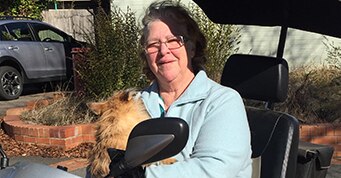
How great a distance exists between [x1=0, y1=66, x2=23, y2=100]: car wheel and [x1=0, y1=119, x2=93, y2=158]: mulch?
3520mm

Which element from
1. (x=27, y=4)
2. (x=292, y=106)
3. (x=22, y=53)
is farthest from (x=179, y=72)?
(x=27, y=4)

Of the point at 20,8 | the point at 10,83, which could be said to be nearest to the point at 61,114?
the point at 10,83

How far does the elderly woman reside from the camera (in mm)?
1914

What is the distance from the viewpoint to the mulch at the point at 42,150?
19.2 ft

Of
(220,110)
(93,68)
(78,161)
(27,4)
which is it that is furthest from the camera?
(27,4)

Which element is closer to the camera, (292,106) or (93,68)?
(292,106)

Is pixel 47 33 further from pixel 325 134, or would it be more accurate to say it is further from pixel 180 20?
pixel 180 20

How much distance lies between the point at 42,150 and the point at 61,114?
0.73m

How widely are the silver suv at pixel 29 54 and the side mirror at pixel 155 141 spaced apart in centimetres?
846

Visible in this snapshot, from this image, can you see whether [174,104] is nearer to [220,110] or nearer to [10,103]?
[220,110]

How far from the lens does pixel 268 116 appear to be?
268cm

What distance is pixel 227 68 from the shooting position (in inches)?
118

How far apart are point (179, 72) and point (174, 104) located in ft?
0.50

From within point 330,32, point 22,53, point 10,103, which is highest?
point 330,32
